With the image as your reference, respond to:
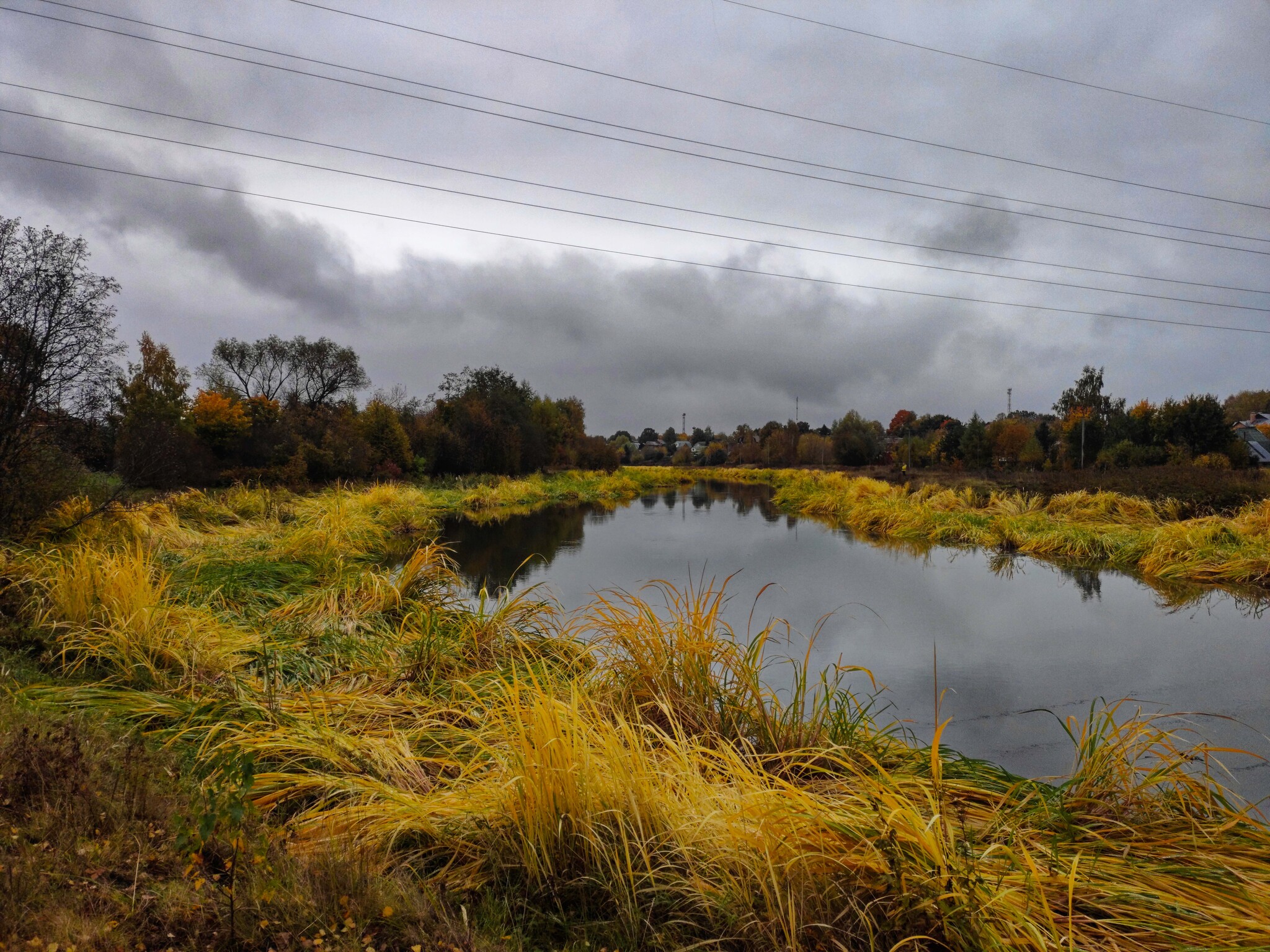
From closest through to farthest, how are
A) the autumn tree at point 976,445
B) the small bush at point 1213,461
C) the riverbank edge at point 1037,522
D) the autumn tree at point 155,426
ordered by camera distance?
the autumn tree at point 155,426 → the riverbank edge at point 1037,522 → the small bush at point 1213,461 → the autumn tree at point 976,445

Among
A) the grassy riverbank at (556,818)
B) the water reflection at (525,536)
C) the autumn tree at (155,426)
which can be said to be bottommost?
the water reflection at (525,536)

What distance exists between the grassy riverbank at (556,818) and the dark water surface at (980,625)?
60 cm

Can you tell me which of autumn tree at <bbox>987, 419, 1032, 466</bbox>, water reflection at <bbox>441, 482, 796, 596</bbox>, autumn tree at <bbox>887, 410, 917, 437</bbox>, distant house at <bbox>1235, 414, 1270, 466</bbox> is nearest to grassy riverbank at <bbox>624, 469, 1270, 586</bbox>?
water reflection at <bbox>441, 482, 796, 596</bbox>

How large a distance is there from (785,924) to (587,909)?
579mm

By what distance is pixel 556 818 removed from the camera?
6.53 feet

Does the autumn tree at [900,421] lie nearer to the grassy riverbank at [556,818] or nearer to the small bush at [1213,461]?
the small bush at [1213,461]

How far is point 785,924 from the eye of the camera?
164cm

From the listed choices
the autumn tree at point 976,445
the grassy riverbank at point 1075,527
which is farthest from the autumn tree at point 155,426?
the autumn tree at point 976,445

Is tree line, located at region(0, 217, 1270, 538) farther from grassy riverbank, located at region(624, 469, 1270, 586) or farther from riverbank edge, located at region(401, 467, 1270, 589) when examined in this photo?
grassy riverbank, located at region(624, 469, 1270, 586)

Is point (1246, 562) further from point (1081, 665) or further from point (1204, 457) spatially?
point (1204, 457)

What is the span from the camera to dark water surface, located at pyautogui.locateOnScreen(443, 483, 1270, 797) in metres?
3.60

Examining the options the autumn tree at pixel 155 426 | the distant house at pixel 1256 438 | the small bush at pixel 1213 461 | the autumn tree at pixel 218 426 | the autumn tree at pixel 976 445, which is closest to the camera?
the autumn tree at pixel 155 426

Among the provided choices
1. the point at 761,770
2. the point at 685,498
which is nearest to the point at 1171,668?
the point at 761,770

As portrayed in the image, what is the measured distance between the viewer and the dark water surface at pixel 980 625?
11.8 ft
